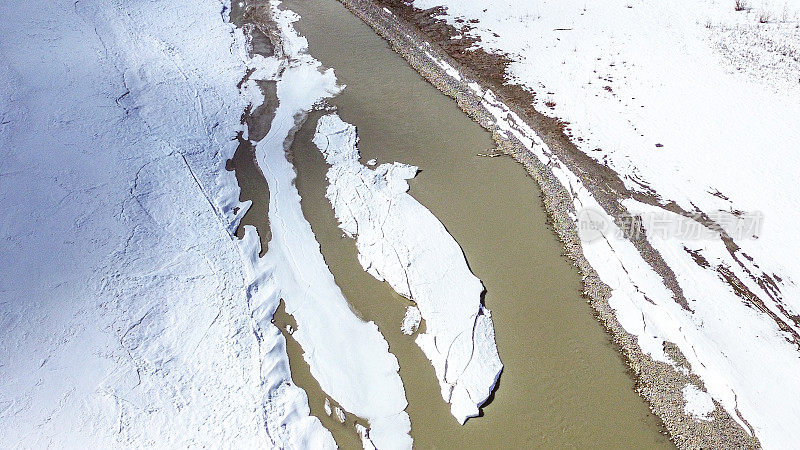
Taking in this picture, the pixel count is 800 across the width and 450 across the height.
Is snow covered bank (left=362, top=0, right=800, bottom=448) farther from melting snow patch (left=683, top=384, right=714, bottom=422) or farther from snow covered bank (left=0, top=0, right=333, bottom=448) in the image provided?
snow covered bank (left=0, top=0, right=333, bottom=448)

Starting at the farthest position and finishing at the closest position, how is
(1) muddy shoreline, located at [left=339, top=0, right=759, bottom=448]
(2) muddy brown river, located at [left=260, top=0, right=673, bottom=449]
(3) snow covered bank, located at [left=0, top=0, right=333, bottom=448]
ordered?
(3) snow covered bank, located at [left=0, top=0, right=333, bottom=448]
(2) muddy brown river, located at [left=260, top=0, right=673, bottom=449]
(1) muddy shoreline, located at [left=339, top=0, right=759, bottom=448]

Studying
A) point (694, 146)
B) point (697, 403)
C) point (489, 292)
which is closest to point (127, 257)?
point (489, 292)

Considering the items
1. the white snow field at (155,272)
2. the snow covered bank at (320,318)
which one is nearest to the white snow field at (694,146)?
the snow covered bank at (320,318)

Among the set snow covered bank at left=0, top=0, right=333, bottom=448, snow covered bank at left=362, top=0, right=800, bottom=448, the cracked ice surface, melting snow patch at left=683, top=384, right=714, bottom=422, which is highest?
snow covered bank at left=362, top=0, right=800, bottom=448

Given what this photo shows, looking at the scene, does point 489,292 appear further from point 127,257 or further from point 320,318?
point 127,257

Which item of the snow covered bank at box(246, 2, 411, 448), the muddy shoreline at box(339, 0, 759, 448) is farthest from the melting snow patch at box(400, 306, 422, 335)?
the muddy shoreline at box(339, 0, 759, 448)

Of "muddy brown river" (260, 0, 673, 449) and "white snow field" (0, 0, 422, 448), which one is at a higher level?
"muddy brown river" (260, 0, 673, 449)

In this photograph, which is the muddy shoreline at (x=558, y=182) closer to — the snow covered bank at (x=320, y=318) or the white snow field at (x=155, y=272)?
the white snow field at (x=155, y=272)
